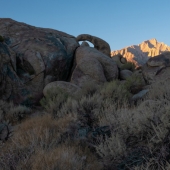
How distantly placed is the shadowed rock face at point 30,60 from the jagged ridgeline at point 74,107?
48 mm

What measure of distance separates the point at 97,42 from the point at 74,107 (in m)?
14.4

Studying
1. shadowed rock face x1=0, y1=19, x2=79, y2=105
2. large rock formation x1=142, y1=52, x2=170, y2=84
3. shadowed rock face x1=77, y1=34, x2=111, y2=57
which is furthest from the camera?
shadowed rock face x1=77, y1=34, x2=111, y2=57

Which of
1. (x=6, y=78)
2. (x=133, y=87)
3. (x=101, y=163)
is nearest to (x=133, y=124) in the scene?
(x=101, y=163)

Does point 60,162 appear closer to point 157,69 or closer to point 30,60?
point 30,60

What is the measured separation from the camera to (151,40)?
130125 mm

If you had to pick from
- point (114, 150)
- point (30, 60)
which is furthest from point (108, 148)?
point (30, 60)

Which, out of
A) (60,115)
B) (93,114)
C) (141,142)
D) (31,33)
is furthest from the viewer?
(31,33)

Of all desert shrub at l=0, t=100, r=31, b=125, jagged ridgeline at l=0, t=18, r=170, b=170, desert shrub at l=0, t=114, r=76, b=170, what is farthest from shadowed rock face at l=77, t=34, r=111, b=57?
desert shrub at l=0, t=114, r=76, b=170

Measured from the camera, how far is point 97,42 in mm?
20766

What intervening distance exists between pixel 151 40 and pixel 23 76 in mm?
126738

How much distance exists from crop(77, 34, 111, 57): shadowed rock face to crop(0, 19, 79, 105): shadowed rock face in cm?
486

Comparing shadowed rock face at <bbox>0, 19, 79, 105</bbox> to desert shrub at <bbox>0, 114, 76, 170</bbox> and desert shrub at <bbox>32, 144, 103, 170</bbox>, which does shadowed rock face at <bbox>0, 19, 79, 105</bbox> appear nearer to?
desert shrub at <bbox>0, 114, 76, 170</bbox>

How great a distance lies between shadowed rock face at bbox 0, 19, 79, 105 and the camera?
38.0 ft

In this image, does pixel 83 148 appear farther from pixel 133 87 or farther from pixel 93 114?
pixel 133 87
